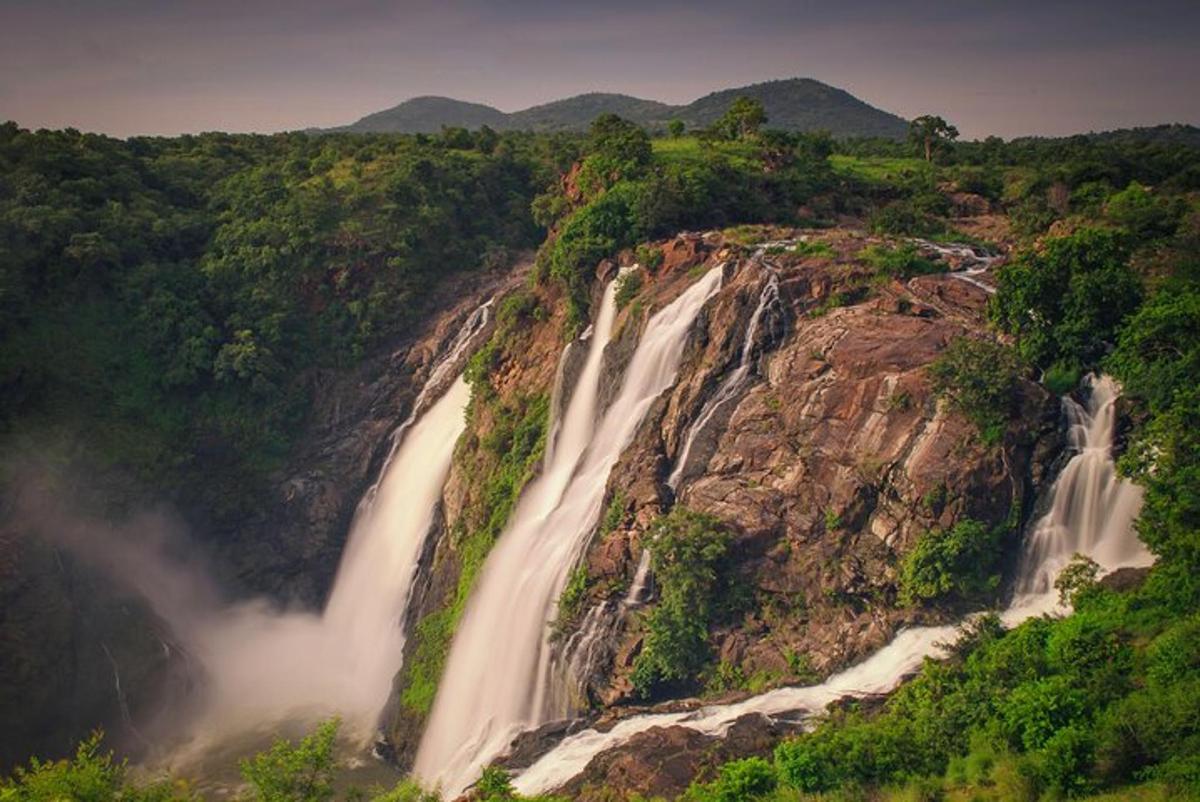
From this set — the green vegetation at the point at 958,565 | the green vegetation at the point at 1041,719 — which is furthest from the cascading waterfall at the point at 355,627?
the green vegetation at the point at 958,565

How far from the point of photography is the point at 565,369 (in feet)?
116

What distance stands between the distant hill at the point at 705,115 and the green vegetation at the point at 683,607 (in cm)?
9276

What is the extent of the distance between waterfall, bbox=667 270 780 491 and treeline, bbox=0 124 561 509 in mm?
23684

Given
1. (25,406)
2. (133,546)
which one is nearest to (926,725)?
(133,546)

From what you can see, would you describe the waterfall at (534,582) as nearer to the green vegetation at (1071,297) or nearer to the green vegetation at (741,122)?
the green vegetation at (1071,297)

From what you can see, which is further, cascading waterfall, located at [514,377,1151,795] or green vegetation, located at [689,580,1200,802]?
cascading waterfall, located at [514,377,1151,795]

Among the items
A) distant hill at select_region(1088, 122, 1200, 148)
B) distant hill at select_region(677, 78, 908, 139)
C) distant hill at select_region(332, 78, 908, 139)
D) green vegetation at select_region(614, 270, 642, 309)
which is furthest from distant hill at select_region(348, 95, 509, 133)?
green vegetation at select_region(614, 270, 642, 309)

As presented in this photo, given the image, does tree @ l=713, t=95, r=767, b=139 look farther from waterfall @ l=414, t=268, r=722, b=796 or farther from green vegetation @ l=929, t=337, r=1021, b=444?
green vegetation @ l=929, t=337, r=1021, b=444

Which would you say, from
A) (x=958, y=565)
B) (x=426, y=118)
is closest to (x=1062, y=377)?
(x=958, y=565)

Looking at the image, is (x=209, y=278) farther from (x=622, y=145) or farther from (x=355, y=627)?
(x=622, y=145)

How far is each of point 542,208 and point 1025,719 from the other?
127ft

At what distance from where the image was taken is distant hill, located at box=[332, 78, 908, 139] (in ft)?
464

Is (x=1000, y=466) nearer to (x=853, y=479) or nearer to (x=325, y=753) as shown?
(x=853, y=479)

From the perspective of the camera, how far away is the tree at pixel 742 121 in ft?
176
